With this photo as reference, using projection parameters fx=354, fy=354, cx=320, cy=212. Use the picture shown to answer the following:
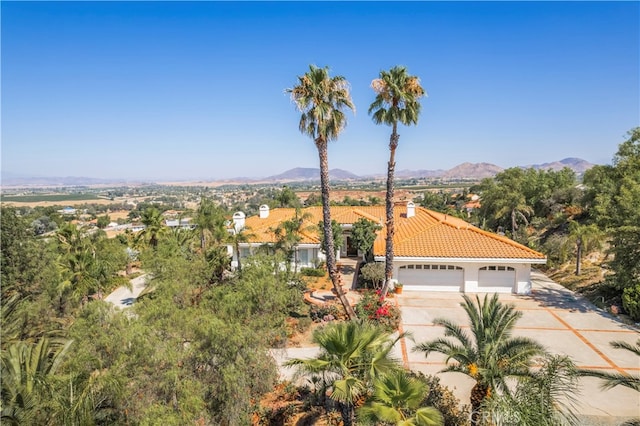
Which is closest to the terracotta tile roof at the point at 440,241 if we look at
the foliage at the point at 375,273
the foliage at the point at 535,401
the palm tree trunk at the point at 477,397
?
the foliage at the point at 375,273

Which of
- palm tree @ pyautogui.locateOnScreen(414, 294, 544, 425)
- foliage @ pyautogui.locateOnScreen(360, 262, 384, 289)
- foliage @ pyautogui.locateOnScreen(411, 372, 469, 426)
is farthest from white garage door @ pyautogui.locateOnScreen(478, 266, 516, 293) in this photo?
palm tree @ pyautogui.locateOnScreen(414, 294, 544, 425)

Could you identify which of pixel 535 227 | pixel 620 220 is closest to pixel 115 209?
pixel 535 227

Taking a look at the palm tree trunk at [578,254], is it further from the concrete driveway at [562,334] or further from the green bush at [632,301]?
the green bush at [632,301]

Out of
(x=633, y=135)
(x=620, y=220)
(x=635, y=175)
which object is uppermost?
(x=633, y=135)

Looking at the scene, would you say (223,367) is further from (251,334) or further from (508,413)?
(508,413)

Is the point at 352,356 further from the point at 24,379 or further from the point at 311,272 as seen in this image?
the point at 311,272
